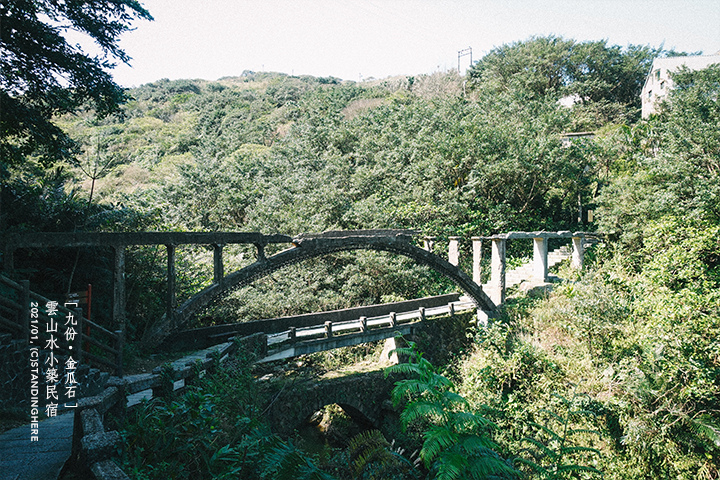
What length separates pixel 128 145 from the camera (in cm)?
3238

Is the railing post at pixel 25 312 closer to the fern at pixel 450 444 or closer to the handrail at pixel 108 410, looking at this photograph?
the handrail at pixel 108 410

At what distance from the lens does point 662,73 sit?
26.5 m

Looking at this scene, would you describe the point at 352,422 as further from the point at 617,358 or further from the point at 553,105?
the point at 553,105

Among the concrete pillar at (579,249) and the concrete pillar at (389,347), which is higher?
the concrete pillar at (579,249)

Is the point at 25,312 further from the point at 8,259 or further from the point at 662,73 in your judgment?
the point at 662,73

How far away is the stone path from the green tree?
17.4 feet

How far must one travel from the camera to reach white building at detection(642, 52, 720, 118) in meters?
24.0

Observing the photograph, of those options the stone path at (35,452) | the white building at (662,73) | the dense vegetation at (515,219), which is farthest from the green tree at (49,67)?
the white building at (662,73)

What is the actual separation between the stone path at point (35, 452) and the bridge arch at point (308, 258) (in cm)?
332

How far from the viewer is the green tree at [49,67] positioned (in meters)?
6.89

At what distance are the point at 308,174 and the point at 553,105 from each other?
14801 millimetres

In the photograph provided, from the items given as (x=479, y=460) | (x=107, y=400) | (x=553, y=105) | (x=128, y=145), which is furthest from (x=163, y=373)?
(x=128, y=145)

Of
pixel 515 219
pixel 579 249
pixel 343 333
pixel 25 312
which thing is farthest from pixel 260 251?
pixel 515 219

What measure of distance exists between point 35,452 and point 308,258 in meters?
7.71
